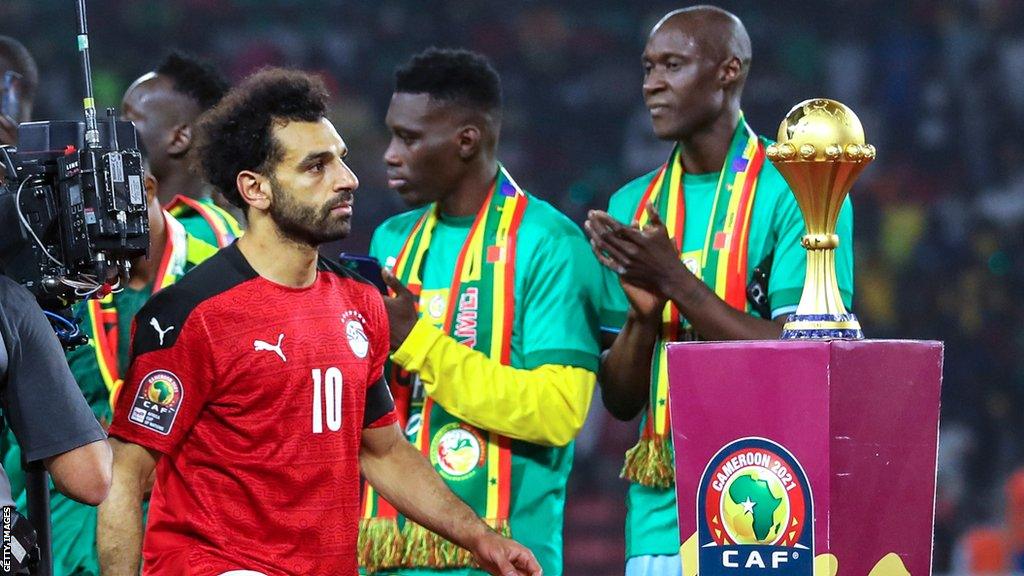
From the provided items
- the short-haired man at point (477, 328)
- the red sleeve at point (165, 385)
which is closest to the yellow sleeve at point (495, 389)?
the short-haired man at point (477, 328)

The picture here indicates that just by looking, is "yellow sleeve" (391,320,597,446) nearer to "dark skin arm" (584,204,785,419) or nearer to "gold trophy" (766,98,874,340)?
"dark skin arm" (584,204,785,419)

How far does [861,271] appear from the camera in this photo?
7.91m

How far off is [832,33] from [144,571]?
210 inches

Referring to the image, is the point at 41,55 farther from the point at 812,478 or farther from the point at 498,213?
the point at 812,478

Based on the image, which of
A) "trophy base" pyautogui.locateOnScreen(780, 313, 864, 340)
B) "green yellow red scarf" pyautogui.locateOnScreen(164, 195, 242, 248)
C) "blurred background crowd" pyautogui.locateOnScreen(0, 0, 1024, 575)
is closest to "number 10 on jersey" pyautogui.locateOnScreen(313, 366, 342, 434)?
"trophy base" pyautogui.locateOnScreen(780, 313, 864, 340)

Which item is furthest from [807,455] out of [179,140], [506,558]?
[179,140]

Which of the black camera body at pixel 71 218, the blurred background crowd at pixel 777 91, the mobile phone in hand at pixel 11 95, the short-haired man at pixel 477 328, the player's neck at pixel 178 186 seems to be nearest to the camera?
the black camera body at pixel 71 218

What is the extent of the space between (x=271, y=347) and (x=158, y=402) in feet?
0.83

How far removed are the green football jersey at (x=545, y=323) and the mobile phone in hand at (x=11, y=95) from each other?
5.10ft

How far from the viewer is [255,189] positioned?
3.71 metres

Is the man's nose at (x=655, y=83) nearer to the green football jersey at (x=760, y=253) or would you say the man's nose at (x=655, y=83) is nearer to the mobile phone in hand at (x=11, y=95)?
the green football jersey at (x=760, y=253)

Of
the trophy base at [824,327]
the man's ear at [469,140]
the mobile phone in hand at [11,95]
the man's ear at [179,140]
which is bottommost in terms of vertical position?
the trophy base at [824,327]

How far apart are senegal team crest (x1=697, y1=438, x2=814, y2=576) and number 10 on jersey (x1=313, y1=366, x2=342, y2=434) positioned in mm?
886

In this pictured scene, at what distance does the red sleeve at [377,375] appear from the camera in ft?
12.4
